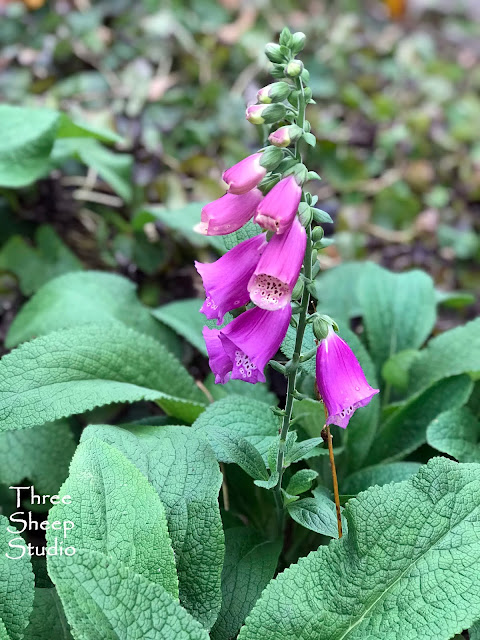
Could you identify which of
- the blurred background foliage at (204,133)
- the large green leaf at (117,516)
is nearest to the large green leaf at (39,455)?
the large green leaf at (117,516)

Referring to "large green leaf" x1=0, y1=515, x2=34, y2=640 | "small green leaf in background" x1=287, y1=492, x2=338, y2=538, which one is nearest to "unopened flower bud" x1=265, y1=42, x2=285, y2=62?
"small green leaf in background" x1=287, y1=492, x2=338, y2=538

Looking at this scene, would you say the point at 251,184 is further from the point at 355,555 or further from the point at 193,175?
the point at 193,175

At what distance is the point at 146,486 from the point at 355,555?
0.36m

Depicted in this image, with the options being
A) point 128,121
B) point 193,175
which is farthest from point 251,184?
point 128,121

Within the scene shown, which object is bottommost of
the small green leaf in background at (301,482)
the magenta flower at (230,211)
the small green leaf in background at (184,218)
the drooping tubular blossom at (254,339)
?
the small green leaf in background at (301,482)

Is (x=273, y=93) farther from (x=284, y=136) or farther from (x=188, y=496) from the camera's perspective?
(x=188, y=496)

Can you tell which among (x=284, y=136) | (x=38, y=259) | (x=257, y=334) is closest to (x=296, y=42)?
(x=284, y=136)

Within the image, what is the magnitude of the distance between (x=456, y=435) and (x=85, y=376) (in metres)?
0.79

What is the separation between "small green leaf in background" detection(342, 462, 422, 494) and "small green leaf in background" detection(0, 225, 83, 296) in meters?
1.15

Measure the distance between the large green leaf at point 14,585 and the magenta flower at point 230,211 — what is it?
608 mm

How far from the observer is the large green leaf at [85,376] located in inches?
48.6

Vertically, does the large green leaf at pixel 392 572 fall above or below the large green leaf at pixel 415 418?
above

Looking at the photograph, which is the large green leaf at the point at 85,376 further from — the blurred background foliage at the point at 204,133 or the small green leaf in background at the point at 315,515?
the blurred background foliage at the point at 204,133

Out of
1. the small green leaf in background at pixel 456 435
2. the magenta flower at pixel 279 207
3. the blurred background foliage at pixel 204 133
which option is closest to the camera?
the magenta flower at pixel 279 207
